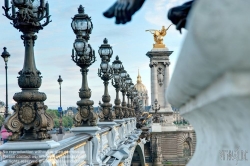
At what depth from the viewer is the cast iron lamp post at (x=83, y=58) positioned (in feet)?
42.4

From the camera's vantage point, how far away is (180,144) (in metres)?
74.6

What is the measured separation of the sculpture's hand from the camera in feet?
8.94

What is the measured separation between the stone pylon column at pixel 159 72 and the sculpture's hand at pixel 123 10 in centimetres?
7611

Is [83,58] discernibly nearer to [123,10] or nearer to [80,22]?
[80,22]

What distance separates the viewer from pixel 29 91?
8.18 m

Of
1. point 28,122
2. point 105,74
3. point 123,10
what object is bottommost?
point 28,122

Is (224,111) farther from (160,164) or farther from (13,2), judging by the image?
(160,164)

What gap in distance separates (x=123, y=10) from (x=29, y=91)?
5.73 m

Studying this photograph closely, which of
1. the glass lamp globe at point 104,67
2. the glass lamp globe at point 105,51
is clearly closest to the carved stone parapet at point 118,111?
the glass lamp globe at point 104,67

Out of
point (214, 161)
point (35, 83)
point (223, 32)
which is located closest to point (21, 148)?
point (35, 83)

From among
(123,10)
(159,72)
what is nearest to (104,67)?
(123,10)

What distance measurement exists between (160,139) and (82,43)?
61.9 metres

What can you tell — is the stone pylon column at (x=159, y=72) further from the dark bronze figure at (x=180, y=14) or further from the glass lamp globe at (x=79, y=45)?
the dark bronze figure at (x=180, y=14)

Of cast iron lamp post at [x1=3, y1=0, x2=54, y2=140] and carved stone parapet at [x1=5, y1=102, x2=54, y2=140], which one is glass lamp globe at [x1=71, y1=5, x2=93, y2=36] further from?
carved stone parapet at [x1=5, y1=102, x2=54, y2=140]
